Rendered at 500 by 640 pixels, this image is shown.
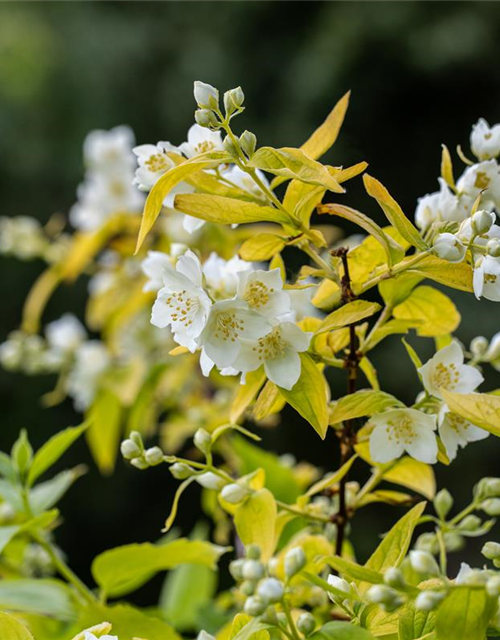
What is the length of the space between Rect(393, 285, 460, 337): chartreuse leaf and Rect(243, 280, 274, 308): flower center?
0.14m

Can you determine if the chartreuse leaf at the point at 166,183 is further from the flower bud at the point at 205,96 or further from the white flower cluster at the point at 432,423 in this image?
the white flower cluster at the point at 432,423

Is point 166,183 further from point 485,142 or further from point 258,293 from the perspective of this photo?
point 485,142

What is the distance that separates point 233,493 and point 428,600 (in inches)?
9.3

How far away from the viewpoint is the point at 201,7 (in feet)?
16.7

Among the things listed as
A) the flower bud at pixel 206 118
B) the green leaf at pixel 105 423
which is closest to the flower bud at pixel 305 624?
the flower bud at pixel 206 118

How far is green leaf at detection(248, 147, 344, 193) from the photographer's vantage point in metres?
0.54

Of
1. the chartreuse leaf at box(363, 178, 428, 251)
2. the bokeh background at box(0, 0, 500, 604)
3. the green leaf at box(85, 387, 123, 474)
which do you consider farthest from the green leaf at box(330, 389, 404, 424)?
the bokeh background at box(0, 0, 500, 604)

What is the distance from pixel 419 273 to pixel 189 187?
0.63 feet

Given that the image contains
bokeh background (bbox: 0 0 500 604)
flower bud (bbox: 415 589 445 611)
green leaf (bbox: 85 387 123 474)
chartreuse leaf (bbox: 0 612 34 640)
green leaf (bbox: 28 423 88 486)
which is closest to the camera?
flower bud (bbox: 415 589 445 611)

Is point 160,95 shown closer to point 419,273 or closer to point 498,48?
point 498,48

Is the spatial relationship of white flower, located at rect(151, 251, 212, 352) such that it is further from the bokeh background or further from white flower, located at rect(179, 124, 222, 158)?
the bokeh background

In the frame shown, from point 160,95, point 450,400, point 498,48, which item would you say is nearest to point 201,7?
point 160,95

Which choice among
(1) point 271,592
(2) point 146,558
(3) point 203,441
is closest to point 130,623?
(2) point 146,558

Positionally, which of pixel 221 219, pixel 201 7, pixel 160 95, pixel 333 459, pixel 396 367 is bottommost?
pixel 333 459
